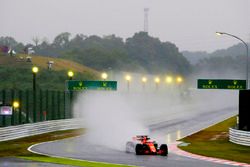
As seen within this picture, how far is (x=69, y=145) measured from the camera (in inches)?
1601

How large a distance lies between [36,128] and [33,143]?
8105 mm

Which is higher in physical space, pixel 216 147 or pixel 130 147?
pixel 130 147

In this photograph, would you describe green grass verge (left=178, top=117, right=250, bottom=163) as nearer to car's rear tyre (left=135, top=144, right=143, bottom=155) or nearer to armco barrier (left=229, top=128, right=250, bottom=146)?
armco barrier (left=229, top=128, right=250, bottom=146)

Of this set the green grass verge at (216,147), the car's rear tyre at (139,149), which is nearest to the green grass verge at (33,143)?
the car's rear tyre at (139,149)

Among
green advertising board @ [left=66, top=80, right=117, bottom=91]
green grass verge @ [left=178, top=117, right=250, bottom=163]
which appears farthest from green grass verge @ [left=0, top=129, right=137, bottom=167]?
green advertising board @ [left=66, top=80, right=117, bottom=91]

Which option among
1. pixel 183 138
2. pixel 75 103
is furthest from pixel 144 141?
pixel 75 103

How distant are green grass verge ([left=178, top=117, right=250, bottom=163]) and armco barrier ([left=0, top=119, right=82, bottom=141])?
40.5 ft

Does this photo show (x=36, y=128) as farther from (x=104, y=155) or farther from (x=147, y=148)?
(x=147, y=148)

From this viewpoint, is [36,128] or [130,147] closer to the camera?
[130,147]

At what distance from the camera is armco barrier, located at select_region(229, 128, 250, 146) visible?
40312 millimetres

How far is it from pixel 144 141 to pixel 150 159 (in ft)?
Answer: 9.89

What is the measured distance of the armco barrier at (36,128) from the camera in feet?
144

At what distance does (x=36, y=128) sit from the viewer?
49.6 m

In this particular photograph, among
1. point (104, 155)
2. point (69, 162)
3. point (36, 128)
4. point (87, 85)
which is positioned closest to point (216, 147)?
point (104, 155)
